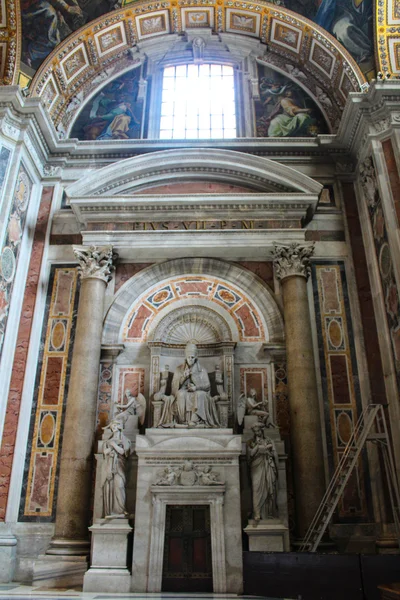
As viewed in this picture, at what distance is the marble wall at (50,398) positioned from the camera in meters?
10.3

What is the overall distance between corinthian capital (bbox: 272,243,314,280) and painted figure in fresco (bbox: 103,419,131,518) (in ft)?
15.5

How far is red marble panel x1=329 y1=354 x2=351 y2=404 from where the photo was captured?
10.8 meters

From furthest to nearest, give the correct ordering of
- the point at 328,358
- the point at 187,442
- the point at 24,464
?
the point at 328,358
the point at 24,464
the point at 187,442

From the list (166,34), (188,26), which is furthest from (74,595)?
(188,26)

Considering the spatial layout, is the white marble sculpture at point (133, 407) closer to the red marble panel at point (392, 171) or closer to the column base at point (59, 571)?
the column base at point (59, 571)

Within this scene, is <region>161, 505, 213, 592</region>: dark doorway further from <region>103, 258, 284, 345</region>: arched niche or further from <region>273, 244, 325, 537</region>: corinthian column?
<region>103, 258, 284, 345</region>: arched niche

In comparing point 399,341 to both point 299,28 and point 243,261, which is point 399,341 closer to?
point 243,261

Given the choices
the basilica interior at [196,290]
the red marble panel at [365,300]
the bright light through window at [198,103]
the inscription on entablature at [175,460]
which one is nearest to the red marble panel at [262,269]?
the basilica interior at [196,290]

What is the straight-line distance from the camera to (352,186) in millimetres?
12805

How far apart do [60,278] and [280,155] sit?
6066mm

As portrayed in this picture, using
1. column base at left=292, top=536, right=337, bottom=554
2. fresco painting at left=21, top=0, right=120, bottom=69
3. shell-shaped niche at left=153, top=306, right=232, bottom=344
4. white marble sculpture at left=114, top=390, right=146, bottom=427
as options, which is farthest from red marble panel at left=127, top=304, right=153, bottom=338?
fresco painting at left=21, top=0, right=120, bottom=69

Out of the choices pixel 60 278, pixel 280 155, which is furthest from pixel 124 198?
pixel 280 155

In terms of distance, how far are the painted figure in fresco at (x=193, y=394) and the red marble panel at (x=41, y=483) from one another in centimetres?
277

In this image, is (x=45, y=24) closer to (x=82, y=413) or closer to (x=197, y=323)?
(x=197, y=323)
